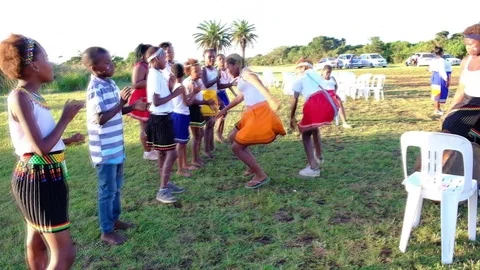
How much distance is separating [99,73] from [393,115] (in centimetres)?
784

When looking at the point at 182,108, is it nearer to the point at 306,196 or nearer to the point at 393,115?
the point at 306,196

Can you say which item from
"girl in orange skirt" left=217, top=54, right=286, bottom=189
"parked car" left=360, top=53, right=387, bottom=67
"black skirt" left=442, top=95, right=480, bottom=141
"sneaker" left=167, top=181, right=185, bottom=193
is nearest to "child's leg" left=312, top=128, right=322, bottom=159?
"girl in orange skirt" left=217, top=54, right=286, bottom=189

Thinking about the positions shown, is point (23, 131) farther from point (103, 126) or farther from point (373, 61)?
point (373, 61)

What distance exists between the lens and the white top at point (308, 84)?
5406 millimetres

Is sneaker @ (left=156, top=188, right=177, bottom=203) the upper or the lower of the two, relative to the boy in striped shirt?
lower

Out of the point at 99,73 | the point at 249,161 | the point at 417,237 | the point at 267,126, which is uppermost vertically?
the point at 99,73

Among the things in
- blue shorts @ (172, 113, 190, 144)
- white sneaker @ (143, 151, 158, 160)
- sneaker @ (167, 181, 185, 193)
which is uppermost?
blue shorts @ (172, 113, 190, 144)

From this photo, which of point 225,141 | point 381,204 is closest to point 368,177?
point 381,204

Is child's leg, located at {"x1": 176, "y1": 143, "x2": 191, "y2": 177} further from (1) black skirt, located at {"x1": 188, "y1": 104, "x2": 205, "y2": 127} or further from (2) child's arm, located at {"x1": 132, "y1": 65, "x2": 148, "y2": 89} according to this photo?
(2) child's arm, located at {"x1": 132, "y1": 65, "x2": 148, "y2": 89}

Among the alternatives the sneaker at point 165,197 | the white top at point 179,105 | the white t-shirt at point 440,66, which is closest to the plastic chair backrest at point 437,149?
the sneaker at point 165,197

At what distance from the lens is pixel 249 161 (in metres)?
5.00

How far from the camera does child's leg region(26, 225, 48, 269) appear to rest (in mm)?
2646

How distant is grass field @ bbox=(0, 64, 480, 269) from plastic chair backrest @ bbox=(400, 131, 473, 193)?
588 mm

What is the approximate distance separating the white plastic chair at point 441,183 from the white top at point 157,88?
2.32m
